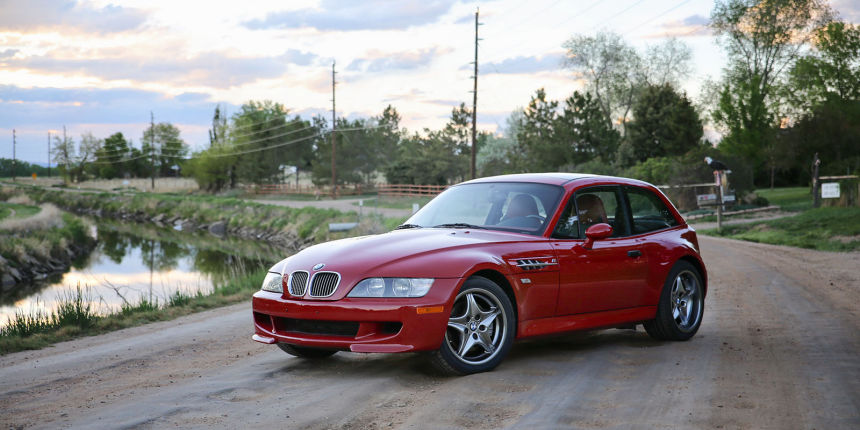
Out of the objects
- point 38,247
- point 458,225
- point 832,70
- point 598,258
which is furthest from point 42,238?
point 832,70

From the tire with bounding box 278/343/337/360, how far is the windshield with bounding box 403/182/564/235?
140 cm

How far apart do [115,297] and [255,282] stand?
258 inches

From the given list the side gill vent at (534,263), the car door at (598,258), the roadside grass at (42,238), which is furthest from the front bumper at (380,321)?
the roadside grass at (42,238)

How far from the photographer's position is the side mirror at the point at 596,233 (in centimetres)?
676

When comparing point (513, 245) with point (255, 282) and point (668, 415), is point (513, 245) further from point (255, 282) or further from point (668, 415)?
point (255, 282)

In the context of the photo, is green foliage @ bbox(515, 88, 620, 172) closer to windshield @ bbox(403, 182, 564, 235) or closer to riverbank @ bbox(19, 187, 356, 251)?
riverbank @ bbox(19, 187, 356, 251)

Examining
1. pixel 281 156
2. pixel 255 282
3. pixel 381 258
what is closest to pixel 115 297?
pixel 255 282

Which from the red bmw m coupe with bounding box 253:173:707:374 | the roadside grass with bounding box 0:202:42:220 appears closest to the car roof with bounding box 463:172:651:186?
the red bmw m coupe with bounding box 253:173:707:374

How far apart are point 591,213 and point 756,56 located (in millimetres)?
54227

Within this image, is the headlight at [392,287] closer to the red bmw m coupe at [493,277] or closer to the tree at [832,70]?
the red bmw m coupe at [493,277]

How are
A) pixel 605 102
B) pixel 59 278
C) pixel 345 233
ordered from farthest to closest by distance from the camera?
pixel 605 102
pixel 345 233
pixel 59 278

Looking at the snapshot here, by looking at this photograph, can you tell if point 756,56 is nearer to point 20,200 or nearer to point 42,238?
point 42,238

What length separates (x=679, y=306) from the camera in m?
7.96

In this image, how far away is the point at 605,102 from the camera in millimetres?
72625
